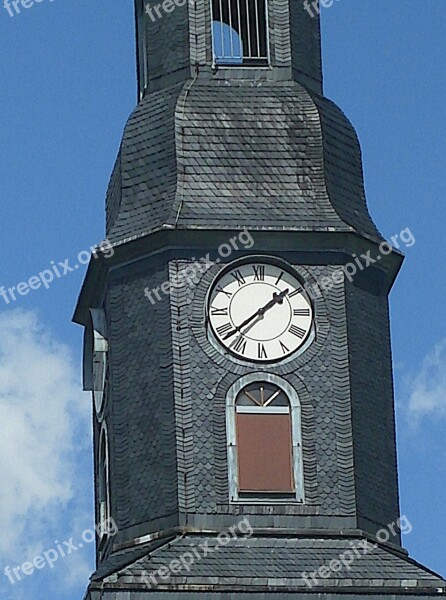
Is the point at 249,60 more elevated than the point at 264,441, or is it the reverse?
the point at 249,60

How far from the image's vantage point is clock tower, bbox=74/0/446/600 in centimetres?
6681

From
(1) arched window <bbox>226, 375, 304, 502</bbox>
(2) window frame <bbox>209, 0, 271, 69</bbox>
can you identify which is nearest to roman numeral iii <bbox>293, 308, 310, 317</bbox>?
(1) arched window <bbox>226, 375, 304, 502</bbox>

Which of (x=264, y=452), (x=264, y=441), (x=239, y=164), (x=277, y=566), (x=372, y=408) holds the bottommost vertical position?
(x=277, y=566)

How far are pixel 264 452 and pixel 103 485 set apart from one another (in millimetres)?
3782

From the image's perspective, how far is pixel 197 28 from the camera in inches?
2822

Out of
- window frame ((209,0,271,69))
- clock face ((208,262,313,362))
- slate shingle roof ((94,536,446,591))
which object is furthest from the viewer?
window frame ((209,0,271,69))

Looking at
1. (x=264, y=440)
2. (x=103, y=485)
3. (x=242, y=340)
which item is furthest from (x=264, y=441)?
(x=103, y=485)

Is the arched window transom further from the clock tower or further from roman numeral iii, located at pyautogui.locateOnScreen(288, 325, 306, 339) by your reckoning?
roman numeral iii, located at pyautogui.locateOnScreen(288, 325, 306, 339)

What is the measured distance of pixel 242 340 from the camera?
225 feet

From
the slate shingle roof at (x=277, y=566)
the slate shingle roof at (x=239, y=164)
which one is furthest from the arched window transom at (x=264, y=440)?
the slate shingle roof at (x=239, y=164)

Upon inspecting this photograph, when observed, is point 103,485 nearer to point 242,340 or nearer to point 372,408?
point 242,340

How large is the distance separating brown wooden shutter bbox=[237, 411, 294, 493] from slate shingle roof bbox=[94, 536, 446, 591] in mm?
1137

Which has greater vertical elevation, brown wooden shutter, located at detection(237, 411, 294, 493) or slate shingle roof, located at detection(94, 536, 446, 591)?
brown wooden shutter, located at detection(237, 411, 294, 493)

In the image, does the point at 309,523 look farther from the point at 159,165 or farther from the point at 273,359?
the point at 159,165
